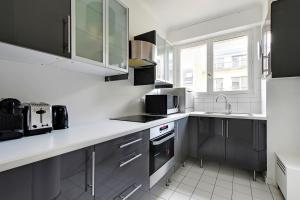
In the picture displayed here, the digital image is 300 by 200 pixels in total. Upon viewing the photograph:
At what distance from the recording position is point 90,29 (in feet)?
4.32

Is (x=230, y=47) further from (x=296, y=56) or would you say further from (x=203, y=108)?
(x=296, y=56)

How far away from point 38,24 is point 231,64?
2912 mm

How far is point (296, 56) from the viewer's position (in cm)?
148

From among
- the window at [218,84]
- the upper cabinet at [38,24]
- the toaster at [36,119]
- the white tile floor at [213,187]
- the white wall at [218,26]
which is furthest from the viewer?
the window at [218,84]

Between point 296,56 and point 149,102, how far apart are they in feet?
5.96

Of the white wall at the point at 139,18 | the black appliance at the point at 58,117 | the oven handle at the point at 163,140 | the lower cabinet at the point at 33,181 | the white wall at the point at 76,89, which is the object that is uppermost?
the white wall at the point at 139,18

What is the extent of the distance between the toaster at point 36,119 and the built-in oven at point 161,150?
2.85ft

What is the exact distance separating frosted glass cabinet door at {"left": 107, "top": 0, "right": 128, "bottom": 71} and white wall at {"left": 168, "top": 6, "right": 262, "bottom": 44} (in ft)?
5.81

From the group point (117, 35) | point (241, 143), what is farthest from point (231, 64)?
point (117, 35)

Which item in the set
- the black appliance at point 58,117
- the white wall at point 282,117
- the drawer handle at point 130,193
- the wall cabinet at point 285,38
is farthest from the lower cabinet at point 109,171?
the white wall at point 282,117

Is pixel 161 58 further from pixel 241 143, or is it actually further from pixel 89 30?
pixel 241 143

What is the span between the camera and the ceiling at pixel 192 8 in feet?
7.75

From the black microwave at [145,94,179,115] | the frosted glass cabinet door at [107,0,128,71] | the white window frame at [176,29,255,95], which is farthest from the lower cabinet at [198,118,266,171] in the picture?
the frosted glass cabinet door at [107,0,128,71]

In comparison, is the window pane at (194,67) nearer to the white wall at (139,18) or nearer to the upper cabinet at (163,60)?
the upper cabinet at (163,60)
